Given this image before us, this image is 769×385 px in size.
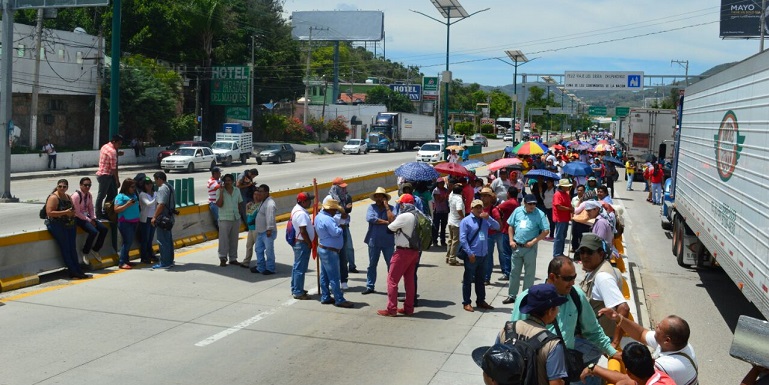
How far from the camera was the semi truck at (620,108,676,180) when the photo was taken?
44344 mm

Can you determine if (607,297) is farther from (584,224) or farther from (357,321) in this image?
(584,224)

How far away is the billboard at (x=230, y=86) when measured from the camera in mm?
63156

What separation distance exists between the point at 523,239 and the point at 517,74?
43757 mm

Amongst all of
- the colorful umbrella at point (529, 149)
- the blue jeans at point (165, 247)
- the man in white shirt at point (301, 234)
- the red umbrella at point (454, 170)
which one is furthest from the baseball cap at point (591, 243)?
the colorful umbrella at point (529, 149)

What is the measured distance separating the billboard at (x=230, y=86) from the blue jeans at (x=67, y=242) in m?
51.1

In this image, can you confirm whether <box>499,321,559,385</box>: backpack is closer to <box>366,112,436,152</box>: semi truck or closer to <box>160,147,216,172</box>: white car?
<box>160,147,216,172</box>: white car

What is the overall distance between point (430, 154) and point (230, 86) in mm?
→ 17622

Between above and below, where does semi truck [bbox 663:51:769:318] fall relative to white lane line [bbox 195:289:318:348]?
above

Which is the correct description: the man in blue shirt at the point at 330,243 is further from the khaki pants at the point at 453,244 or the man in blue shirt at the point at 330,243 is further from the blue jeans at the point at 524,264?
the khaki pants at the point at 453,244

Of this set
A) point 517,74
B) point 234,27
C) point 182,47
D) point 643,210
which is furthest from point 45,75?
point 643,210

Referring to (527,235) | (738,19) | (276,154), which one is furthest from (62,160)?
(738,19)

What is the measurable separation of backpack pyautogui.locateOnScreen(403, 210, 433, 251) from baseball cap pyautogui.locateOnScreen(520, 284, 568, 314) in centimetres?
577

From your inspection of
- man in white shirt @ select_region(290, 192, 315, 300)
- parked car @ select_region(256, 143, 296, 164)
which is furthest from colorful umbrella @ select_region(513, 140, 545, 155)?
parked car @ select_region(256, 143, 296, 164)

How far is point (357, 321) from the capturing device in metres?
10.8
